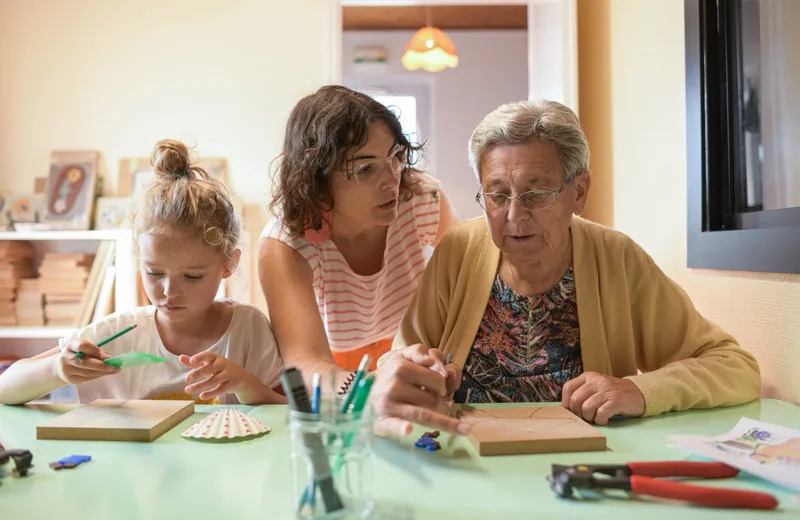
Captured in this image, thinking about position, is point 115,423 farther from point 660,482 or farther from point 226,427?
point 660,482

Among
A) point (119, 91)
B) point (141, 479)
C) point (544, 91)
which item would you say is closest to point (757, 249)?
point (141, 479)

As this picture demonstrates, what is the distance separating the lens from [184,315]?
53.1 inches

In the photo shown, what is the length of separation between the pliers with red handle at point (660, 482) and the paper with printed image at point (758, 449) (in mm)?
32

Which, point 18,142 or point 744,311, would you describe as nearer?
point 744,311

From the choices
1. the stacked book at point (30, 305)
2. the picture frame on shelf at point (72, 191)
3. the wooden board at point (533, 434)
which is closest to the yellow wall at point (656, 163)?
the wooden board at point (533, 434)

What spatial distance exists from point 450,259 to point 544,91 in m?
2.01

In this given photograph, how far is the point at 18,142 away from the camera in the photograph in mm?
3455

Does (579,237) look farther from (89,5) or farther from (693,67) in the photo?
(89,5)

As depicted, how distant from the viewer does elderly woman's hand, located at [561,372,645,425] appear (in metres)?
1.01

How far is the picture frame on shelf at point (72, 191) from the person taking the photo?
330 cm

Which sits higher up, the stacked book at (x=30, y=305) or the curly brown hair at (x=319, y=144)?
the curly brown hair at (x=319, y=144)

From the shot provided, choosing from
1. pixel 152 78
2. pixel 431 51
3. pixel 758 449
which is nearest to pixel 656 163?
pixel 758 449

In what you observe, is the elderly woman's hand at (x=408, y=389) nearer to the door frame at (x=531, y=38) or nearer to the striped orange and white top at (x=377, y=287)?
the striped orange and white top at (x=377, y=287)

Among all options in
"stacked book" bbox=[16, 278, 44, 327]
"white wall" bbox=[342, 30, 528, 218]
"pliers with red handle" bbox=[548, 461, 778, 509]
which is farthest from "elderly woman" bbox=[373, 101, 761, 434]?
"white wall" bbox=[342, 30, 528, 218]
